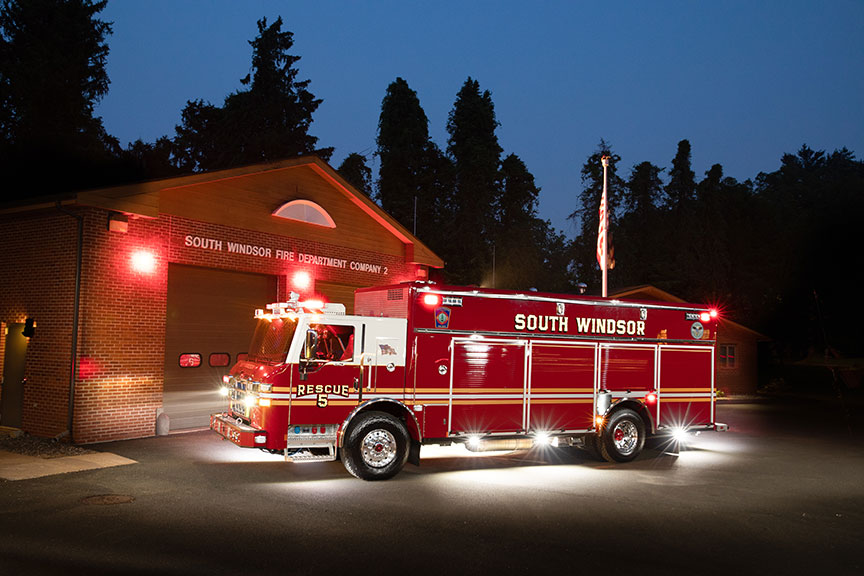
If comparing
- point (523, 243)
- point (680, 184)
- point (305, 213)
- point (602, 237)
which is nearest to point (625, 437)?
point (602, 237)

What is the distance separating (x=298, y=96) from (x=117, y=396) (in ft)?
156

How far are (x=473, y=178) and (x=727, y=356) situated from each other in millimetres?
21228

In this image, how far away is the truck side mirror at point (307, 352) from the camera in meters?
9.90

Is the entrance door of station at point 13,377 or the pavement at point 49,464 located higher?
the entrance door of station at point 13,377

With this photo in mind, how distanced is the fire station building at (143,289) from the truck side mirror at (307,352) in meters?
5.62

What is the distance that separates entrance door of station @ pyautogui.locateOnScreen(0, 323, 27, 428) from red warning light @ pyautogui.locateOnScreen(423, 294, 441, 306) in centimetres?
891

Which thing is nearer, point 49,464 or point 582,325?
point 49,464

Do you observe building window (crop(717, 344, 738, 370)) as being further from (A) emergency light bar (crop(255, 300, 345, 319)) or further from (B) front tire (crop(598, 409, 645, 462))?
(A) emergency light bar (crop(255, 300, 345, 319))

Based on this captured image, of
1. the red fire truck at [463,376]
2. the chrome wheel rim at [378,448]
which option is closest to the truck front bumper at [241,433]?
the red fire truck at [463,376]

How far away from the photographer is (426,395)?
35.4 feet

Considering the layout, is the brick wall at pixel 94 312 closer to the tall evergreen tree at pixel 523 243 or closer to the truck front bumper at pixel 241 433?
the truck front bumper at pixel 241 433

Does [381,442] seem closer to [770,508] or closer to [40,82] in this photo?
[770,508]

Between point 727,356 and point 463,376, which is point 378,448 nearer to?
point 463,376

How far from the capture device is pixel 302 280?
56.3 ft
